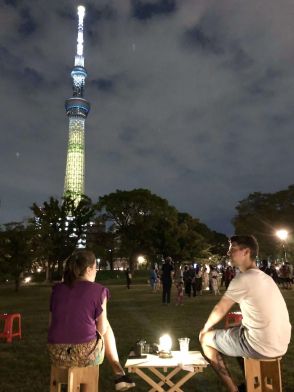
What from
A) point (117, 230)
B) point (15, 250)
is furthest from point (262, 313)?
point (117, 230)

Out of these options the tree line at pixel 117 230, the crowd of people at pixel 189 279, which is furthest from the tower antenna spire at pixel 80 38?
the crowd of people at pixel 189 279

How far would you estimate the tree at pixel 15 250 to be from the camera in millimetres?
29359

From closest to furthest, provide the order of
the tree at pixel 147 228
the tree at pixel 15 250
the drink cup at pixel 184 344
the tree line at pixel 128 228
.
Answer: the drink cup at pixel 184 344
the tree at pixel 15 250
the tree line at pixel 128 228
the tree at pixel 147 228

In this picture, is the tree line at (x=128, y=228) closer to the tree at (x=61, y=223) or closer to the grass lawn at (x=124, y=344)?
the tree at (x=61, y=223)

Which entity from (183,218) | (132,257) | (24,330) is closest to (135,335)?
(24,330)

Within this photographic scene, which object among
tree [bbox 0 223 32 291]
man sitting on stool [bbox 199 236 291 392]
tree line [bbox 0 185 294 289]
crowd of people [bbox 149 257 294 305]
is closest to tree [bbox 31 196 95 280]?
tree line [bbox 0 185 294 289]

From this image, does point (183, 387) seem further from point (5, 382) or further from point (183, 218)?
point (183, 218)

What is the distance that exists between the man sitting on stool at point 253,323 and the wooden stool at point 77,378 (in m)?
1.29

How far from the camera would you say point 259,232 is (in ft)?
185

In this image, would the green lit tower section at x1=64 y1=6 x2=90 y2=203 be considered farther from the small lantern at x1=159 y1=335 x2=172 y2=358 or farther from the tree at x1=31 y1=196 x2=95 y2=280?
the small lantern at x1=159 y1=335 x2=172 y2=358

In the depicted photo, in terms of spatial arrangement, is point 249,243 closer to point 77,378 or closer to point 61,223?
point 77,378

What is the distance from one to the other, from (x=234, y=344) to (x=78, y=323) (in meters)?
1.65

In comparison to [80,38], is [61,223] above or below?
below

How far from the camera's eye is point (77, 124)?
11012cm
